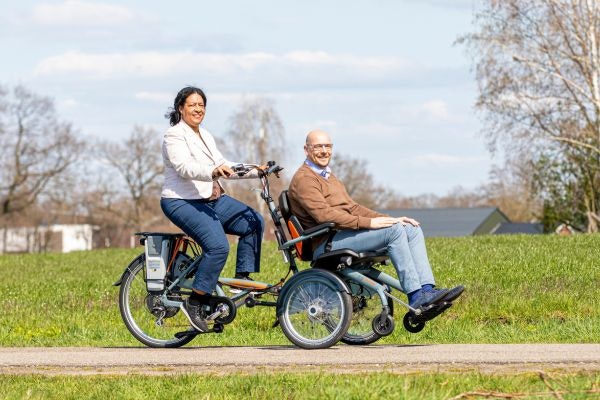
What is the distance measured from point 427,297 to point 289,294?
1018 millimetres

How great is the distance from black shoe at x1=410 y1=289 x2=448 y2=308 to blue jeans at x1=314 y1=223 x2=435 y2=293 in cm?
7

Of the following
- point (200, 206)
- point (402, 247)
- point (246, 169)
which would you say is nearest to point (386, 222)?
point (402, 247)

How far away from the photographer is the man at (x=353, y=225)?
8391 millimetres

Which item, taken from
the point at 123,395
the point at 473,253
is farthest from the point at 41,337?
the point at 473,253

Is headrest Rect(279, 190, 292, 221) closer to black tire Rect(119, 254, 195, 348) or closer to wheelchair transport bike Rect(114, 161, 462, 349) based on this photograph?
wheelchair transport bike Rect(114, 161, 462, 349)

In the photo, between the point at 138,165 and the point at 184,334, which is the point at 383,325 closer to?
the point at 184,334

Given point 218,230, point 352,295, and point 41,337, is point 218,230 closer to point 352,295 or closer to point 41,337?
point 352,295

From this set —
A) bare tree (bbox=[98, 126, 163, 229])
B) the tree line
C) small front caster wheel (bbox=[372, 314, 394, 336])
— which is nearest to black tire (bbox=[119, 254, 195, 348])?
small front caster wheel (bbox=[372, 314, 394, 336])

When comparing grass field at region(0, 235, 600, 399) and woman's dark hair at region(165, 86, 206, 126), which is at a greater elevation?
woman's dark hair at region(165, 86, 206, 126)

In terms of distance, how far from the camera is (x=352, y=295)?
29.4 feet

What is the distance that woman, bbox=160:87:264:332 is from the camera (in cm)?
893

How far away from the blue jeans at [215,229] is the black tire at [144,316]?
18.2 inches

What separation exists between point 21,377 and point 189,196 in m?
2.12

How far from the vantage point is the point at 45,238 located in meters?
94.2
